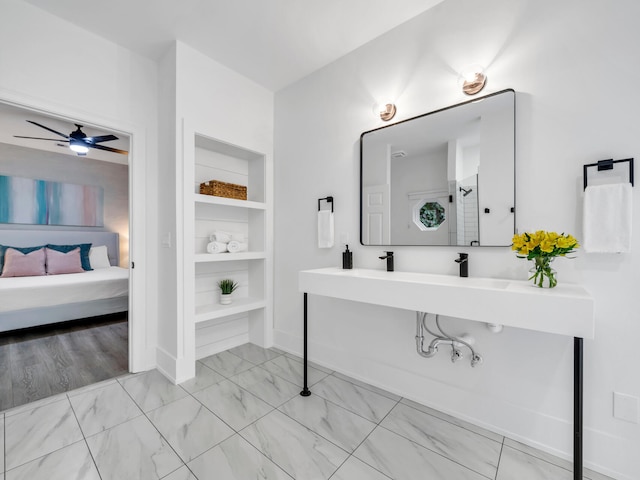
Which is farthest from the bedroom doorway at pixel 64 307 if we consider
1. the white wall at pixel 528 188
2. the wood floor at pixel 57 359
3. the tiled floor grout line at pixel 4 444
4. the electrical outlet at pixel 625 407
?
the electrical outlet at pixel 625 407

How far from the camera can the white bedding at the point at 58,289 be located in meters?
3.06

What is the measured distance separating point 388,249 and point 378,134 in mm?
878

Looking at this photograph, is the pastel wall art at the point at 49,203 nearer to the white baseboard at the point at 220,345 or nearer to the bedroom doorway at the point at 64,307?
the bedroom doorway at the point at 64,307

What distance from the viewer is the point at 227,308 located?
259 cm

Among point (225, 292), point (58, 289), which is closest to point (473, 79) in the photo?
point (225, 292)

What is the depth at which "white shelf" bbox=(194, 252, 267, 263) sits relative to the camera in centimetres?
240

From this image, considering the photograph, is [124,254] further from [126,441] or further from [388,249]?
[388,249]

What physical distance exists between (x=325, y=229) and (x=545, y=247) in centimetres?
149

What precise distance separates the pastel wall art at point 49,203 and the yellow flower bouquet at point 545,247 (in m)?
5.79

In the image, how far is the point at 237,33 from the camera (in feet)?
7.02

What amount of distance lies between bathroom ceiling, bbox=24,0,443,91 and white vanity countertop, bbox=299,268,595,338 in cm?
180

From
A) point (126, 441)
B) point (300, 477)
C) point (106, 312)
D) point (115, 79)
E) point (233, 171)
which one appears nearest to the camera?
point (300, 477)

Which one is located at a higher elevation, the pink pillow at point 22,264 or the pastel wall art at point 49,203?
the pastel wall art at point 49,203

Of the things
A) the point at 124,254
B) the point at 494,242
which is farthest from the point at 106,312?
the point at 494,242
